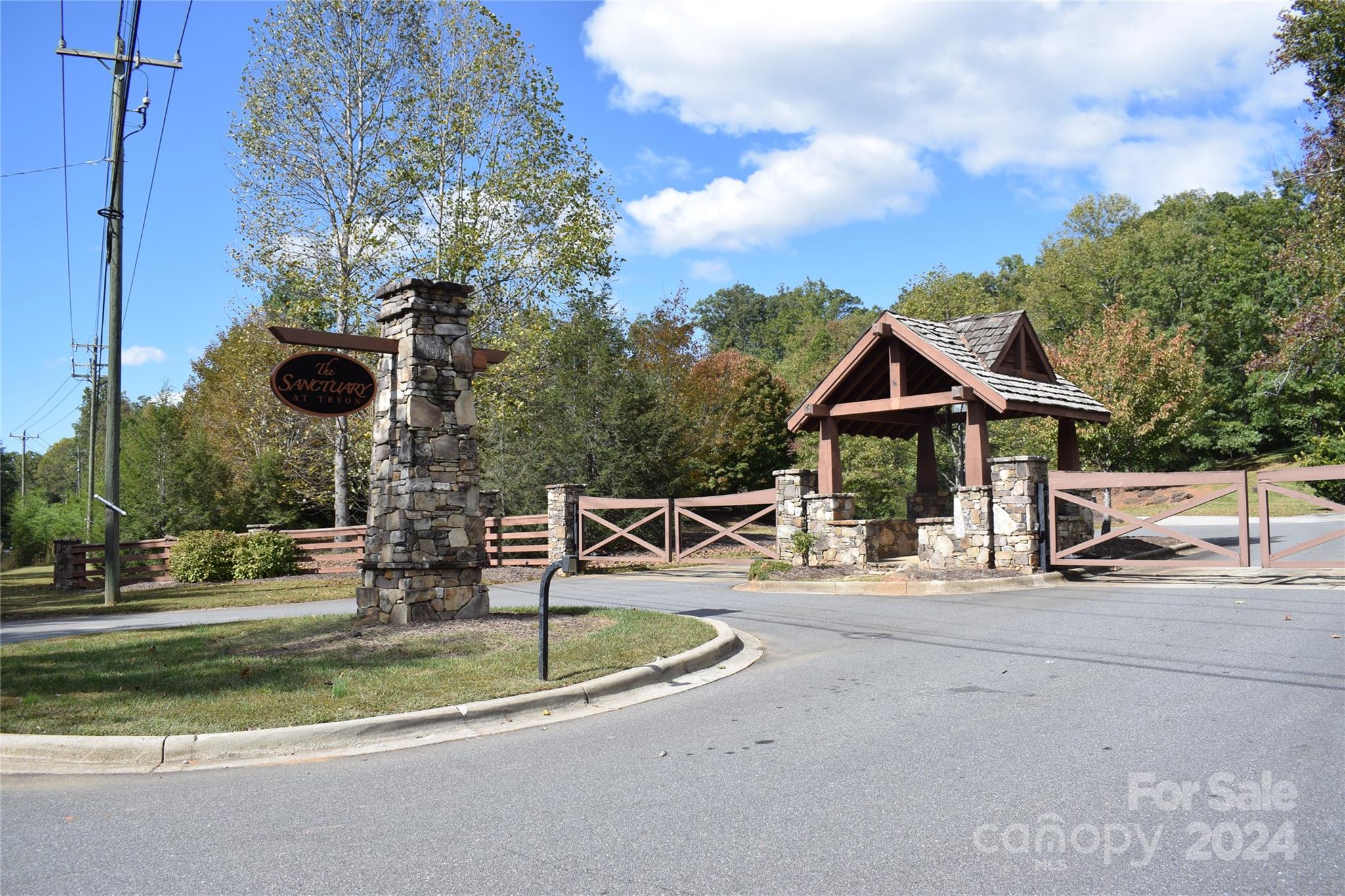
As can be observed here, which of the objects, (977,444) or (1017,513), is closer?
(1017,513)

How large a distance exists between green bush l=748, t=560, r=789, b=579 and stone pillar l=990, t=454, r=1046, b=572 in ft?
11.6

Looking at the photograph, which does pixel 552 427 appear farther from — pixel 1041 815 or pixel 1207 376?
pixel 1207 376

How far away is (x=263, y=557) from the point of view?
21188 millimetres

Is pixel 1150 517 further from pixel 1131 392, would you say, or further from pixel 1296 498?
pixel 1131 392

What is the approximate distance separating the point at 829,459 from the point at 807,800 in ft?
40.9

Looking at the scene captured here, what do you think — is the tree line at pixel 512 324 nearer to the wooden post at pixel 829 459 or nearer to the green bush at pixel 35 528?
the wooden post at pixel 829 459

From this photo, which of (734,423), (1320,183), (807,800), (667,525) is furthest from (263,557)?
(1320,183)

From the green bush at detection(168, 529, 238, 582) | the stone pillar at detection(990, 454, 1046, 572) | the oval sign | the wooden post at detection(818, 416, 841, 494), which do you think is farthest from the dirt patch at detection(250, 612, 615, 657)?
the green bush at detection(168, 529, 238, 582)

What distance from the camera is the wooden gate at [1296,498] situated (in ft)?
35.8

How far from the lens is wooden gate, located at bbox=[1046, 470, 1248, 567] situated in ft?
39.2

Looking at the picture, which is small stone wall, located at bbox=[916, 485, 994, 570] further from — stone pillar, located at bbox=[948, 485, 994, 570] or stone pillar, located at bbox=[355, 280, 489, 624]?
stone pillar, located at bbox=[355, 280, 489, 624]

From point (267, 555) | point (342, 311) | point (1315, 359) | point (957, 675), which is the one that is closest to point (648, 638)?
point (957, 675)

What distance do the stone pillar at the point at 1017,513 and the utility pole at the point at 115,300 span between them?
1579cm

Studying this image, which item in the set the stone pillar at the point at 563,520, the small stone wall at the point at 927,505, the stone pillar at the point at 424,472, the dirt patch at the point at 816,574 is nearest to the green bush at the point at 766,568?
the dirt patch at the point at 816,574
